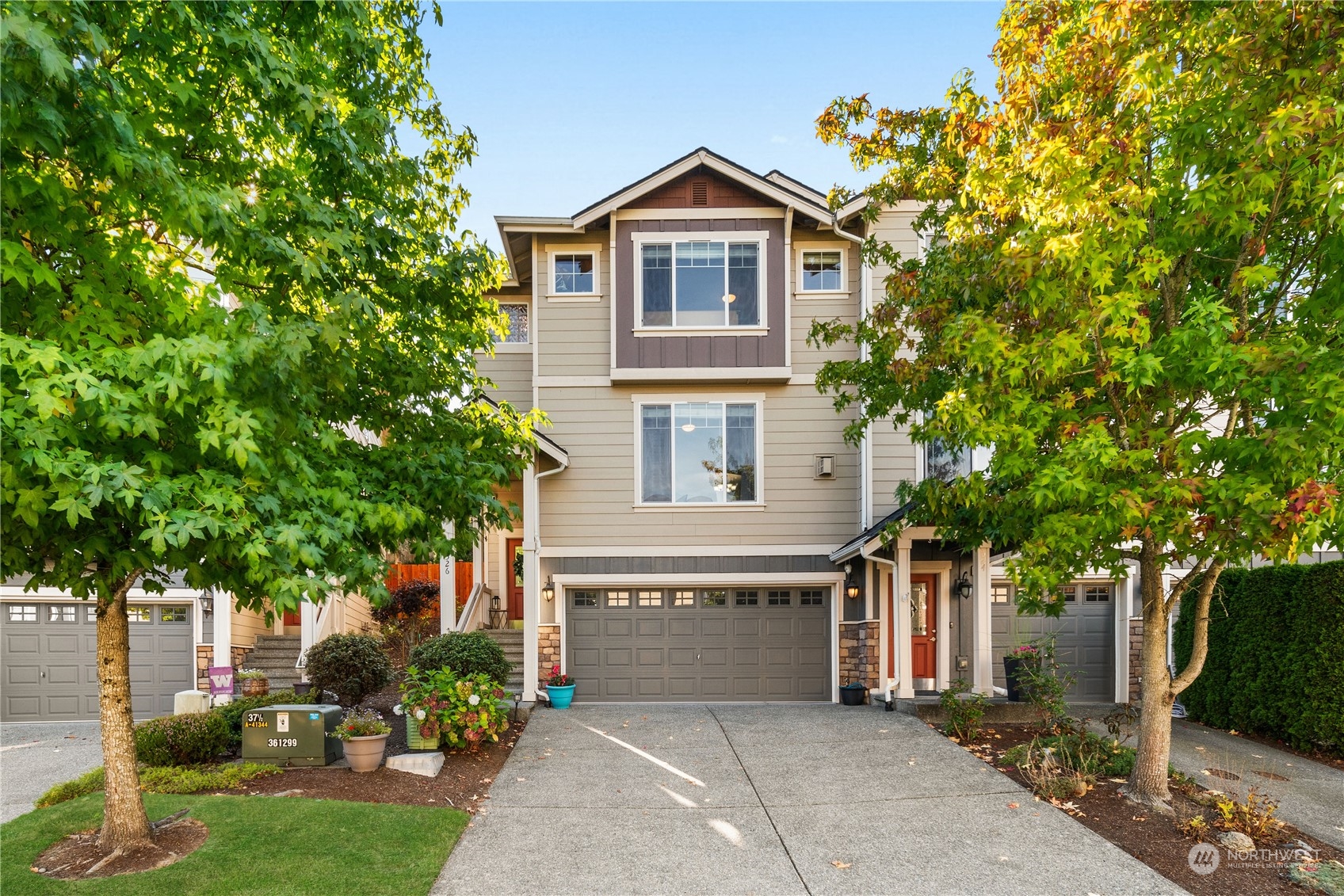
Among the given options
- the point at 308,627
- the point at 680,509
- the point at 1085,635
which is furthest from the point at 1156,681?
the point at 308,627

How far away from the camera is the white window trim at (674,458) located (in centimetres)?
1253

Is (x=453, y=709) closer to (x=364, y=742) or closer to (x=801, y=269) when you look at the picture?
(x=364, y=742)

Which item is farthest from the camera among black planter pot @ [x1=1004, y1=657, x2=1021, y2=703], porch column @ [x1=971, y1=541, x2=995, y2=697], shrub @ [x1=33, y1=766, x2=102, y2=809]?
black planter pot @ [x1=1004, y1=657, x2=1021, y2=703]

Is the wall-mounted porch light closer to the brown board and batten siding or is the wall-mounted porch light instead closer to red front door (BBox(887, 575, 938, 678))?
red front door (BBox(887, 575, 938, 678))

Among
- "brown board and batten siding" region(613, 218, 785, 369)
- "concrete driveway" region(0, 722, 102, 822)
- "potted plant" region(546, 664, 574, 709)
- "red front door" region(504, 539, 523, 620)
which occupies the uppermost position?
"brown board and batten siding" region(613, 218, 785, 369)

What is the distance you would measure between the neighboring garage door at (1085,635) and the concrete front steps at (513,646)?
26.7 ft

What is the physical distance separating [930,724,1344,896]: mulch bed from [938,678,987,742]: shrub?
131cm

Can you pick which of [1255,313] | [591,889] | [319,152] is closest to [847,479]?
[1255,313]

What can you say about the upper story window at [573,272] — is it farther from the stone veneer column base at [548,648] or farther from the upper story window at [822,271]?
the stone veneer column base at [548,648]

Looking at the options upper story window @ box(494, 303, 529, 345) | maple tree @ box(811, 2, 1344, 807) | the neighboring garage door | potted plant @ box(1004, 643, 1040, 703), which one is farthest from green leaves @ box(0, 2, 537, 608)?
the neighboring garage door

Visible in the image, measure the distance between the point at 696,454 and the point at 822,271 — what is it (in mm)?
3811

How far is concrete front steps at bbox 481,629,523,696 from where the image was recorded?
478 inches

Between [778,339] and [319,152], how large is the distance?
806cm

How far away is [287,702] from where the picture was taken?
1023cm
